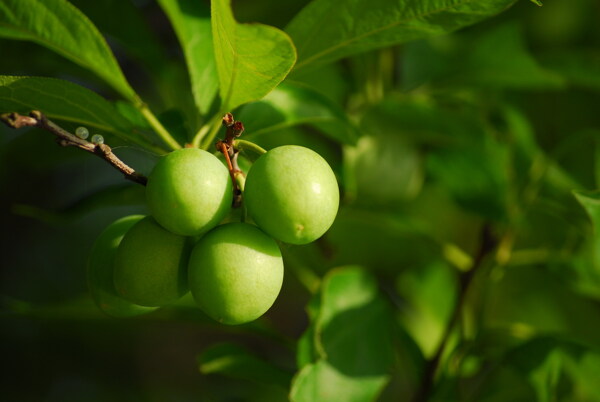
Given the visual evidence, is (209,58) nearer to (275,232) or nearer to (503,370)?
(275,232)

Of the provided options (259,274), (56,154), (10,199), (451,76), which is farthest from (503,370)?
(10,199)

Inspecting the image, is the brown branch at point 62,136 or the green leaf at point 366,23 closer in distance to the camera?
the brown branch at point 62,136

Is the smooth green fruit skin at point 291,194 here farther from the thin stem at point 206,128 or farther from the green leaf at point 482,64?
the green leaf at point 482,64

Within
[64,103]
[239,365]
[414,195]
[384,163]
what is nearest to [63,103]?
[64,103]

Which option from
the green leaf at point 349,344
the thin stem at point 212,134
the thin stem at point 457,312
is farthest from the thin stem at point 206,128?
the thin stem at point 457,312

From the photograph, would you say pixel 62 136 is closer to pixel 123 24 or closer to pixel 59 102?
pixel 59 102

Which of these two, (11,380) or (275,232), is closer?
(275,232)
